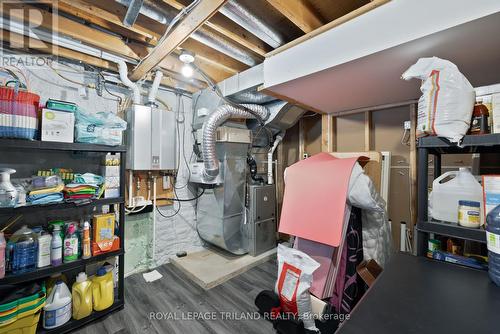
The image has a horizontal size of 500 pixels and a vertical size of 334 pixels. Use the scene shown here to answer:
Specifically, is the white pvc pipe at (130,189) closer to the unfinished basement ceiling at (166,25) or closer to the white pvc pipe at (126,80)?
the white pvc pipe at (126,80)

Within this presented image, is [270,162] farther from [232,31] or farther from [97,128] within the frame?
[97,128]

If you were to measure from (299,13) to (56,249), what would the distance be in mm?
2499

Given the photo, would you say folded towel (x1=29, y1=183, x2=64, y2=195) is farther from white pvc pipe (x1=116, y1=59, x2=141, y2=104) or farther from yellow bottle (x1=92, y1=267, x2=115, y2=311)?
white pvc pipe (x1=116, y1=59, x2=141, y2=104)

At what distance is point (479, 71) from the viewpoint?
1.32 m

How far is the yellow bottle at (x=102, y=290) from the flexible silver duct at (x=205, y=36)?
2112mm

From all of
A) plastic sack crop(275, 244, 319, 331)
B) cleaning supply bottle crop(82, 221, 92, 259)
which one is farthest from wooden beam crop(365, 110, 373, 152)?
cleaning supply bottle crop(82, 221, 92, 259)

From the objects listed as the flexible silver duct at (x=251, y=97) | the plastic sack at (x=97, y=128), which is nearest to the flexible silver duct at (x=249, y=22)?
the flexible silver duct at (x=251, y=97)

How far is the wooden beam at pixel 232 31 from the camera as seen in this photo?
5.02 feet

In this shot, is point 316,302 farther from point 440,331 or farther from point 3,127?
point 3,127

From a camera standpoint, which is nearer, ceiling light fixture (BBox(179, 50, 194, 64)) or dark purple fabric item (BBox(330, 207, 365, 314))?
dark purple fabric item (BBox(330, 207, 365, 314))

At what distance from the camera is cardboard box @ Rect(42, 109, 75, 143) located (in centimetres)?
149

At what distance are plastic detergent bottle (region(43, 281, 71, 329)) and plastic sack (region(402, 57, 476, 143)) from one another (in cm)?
260

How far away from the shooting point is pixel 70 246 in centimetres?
165

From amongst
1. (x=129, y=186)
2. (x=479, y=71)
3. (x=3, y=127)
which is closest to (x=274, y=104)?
(x=479, y=71)
